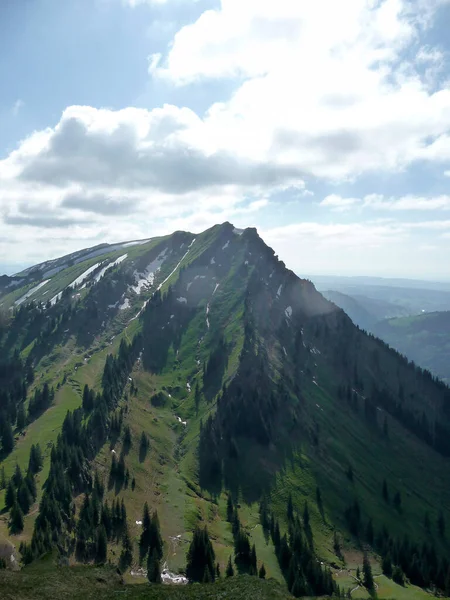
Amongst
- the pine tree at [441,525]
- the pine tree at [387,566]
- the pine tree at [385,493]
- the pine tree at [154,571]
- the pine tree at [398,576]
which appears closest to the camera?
the pine tree at [154,571]

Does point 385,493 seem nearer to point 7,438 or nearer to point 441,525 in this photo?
point 441,525

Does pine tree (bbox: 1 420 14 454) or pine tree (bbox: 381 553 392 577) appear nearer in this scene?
pine tree (bbox: 381 553 392 577)

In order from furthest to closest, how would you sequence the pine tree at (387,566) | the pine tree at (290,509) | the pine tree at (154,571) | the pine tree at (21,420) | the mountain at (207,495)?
the pine tree at (21,420) → the pine tree at (290,509) → the pine tree at (387,566) → the mountain at (207,495) → the pine tree at (154,571)

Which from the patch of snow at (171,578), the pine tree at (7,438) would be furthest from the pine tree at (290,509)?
the pine tree at (7,438)

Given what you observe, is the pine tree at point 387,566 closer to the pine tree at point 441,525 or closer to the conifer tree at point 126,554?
the pine tree at point 441,525

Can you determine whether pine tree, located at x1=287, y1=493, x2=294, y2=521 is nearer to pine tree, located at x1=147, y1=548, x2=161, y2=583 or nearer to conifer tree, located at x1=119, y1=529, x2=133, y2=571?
conifer tree, located at x1=119, y1=529, x2=133, y2=571

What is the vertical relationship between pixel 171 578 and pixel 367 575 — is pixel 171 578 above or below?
above

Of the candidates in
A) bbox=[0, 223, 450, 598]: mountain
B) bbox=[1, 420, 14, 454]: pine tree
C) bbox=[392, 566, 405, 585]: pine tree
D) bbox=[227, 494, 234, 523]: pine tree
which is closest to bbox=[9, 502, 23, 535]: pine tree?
bbox=[0, 223, 450, 598]: mountain

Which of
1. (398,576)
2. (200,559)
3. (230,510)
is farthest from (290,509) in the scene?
(200,559)

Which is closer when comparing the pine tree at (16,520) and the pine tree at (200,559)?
the pine tree at (200,559)

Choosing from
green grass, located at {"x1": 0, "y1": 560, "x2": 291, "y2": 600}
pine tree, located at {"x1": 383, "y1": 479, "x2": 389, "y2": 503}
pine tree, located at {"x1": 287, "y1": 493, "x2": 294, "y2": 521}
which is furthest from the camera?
pine tree, located at {"x1": 383, "y1": 479, "x2": 389, "y2": 503}

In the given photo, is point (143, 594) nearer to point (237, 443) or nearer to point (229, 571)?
point (229, 571)
